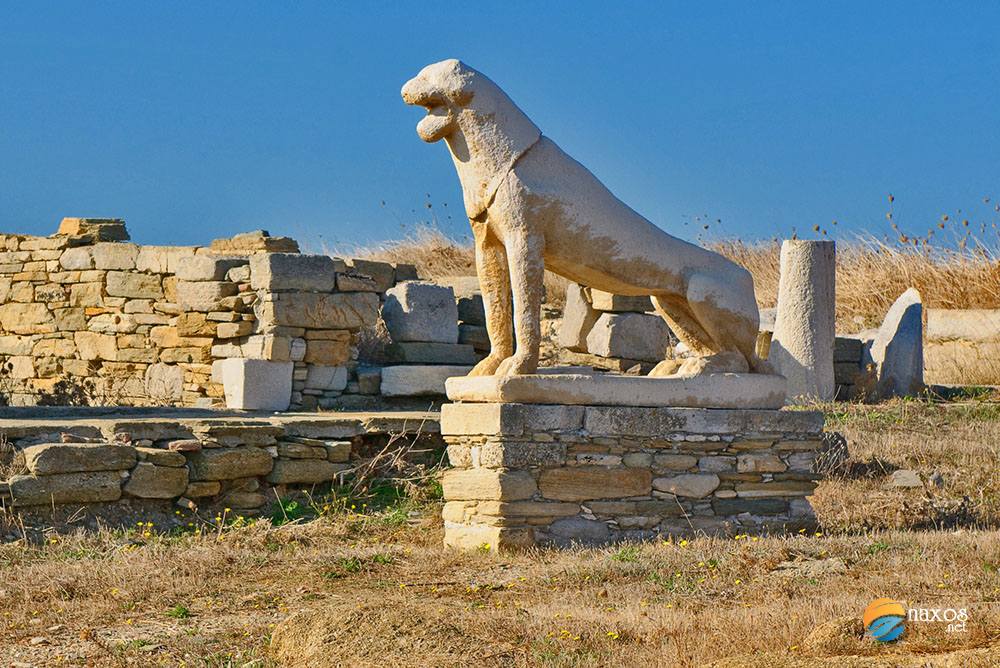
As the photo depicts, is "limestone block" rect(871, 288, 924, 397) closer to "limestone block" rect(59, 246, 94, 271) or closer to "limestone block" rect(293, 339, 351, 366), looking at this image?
"limestone block" rect(293, 339, 351, 366)

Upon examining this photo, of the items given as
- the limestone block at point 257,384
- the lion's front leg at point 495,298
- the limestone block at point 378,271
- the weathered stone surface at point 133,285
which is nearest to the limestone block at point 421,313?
the limestone block at point 378,271

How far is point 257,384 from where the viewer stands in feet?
39.0

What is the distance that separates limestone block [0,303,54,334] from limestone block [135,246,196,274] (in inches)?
57.6

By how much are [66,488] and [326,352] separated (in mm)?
4229

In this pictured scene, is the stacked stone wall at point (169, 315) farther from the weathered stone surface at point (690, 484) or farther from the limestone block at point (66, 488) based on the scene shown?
the weathered stone surface at point (690, 484)

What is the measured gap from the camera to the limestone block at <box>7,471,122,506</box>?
26.4 ft

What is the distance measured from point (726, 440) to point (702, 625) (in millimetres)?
2686

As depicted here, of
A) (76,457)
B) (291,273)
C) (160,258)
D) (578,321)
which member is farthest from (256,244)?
(76,457)

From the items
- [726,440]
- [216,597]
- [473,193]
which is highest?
[473,193]

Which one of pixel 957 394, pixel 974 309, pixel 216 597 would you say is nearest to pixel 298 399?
pixel 216 597

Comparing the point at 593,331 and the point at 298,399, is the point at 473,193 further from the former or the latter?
the point at 593,331

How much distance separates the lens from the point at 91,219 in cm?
1425

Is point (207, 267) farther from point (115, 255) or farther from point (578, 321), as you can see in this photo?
point (578, 321)

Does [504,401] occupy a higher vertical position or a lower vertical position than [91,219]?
lower
